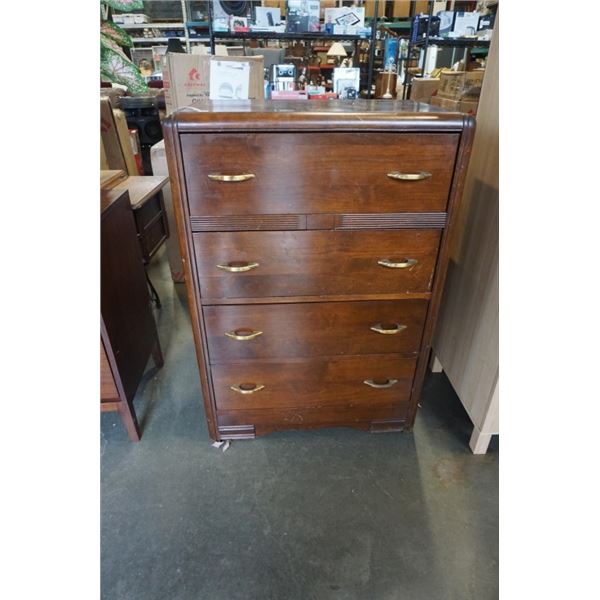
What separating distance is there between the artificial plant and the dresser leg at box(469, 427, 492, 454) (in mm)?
1568

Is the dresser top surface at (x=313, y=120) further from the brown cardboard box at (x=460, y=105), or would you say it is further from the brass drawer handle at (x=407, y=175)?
the brown cardboard box at (x=460, y=105)

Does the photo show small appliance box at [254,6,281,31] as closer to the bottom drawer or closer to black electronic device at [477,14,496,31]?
black electronic device at [477,14,496,31]

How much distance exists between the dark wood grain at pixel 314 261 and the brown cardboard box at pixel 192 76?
109 cm

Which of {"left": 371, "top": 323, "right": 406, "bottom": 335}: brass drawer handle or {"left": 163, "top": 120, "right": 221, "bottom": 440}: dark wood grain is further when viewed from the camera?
{"left": 371, "top": 323, "right": 406, "bottom": 335}: brass drawer handle

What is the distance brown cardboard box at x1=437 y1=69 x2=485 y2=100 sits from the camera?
1.53 metres

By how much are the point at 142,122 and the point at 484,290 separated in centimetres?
375

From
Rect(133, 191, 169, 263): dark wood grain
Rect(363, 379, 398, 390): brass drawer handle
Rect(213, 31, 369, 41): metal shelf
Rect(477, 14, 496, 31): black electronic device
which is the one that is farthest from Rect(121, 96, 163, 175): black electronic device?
Rect(363, 379, 398, 390): brass drawer handle

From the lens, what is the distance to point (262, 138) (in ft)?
2.81

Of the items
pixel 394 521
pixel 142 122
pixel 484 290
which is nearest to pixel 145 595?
pixel 394 521

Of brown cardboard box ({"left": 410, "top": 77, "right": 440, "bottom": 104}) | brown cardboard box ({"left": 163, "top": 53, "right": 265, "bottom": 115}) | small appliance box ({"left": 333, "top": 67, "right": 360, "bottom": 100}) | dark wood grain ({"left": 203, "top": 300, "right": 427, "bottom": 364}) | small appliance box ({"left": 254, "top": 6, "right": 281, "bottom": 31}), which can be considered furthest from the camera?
small appliance box ({"left": 254, "top": 6, "right": 281, "bottom": 31})

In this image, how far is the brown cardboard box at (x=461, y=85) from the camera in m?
1.53

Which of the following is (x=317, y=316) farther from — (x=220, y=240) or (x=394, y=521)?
(x=394, y=521)

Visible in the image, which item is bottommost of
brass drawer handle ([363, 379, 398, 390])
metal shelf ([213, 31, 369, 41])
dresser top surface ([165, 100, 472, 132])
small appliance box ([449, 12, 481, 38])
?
brass drawer handle ([363, 379, 398, 390])

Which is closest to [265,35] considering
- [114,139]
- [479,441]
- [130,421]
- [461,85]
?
[114,139]
